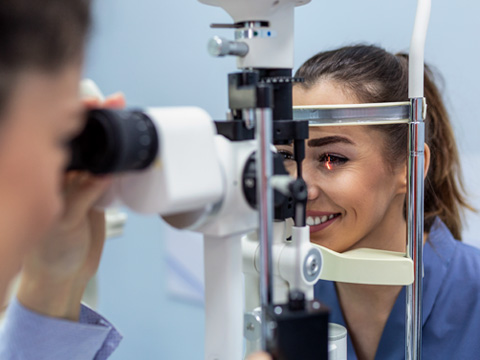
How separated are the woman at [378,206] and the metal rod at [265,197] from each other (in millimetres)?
545

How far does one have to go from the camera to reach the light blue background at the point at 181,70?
143 cm

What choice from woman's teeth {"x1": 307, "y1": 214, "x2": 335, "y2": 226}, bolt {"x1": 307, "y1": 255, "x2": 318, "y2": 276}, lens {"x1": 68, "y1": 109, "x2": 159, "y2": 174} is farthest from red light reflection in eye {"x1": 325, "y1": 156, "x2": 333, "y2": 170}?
lens {"x1": 68, "y1": 109, "x2": 159, "y2": 174}

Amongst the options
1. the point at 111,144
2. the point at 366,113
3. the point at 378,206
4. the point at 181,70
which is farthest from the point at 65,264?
the point at 181,70

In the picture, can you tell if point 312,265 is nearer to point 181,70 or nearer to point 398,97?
point 398,97

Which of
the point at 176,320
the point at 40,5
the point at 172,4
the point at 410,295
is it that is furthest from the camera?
the point at 176,320

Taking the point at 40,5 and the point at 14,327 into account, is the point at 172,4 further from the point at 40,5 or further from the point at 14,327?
the point at 40,5

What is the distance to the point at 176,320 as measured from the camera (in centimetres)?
204

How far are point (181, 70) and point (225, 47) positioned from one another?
123 cm

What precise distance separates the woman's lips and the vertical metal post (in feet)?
0.79

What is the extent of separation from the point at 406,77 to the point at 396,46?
0.31m

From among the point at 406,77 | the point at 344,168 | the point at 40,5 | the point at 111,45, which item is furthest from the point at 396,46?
the point at 40,5

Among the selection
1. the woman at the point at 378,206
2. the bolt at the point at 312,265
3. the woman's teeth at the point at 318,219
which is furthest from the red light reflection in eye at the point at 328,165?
the bolt at the point at 312,265

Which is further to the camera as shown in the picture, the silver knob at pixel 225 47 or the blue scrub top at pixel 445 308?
the blue scrub top at pixel 445 308

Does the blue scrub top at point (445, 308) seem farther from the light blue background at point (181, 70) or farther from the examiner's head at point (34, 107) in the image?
the examiner's head at point (34, 107)
